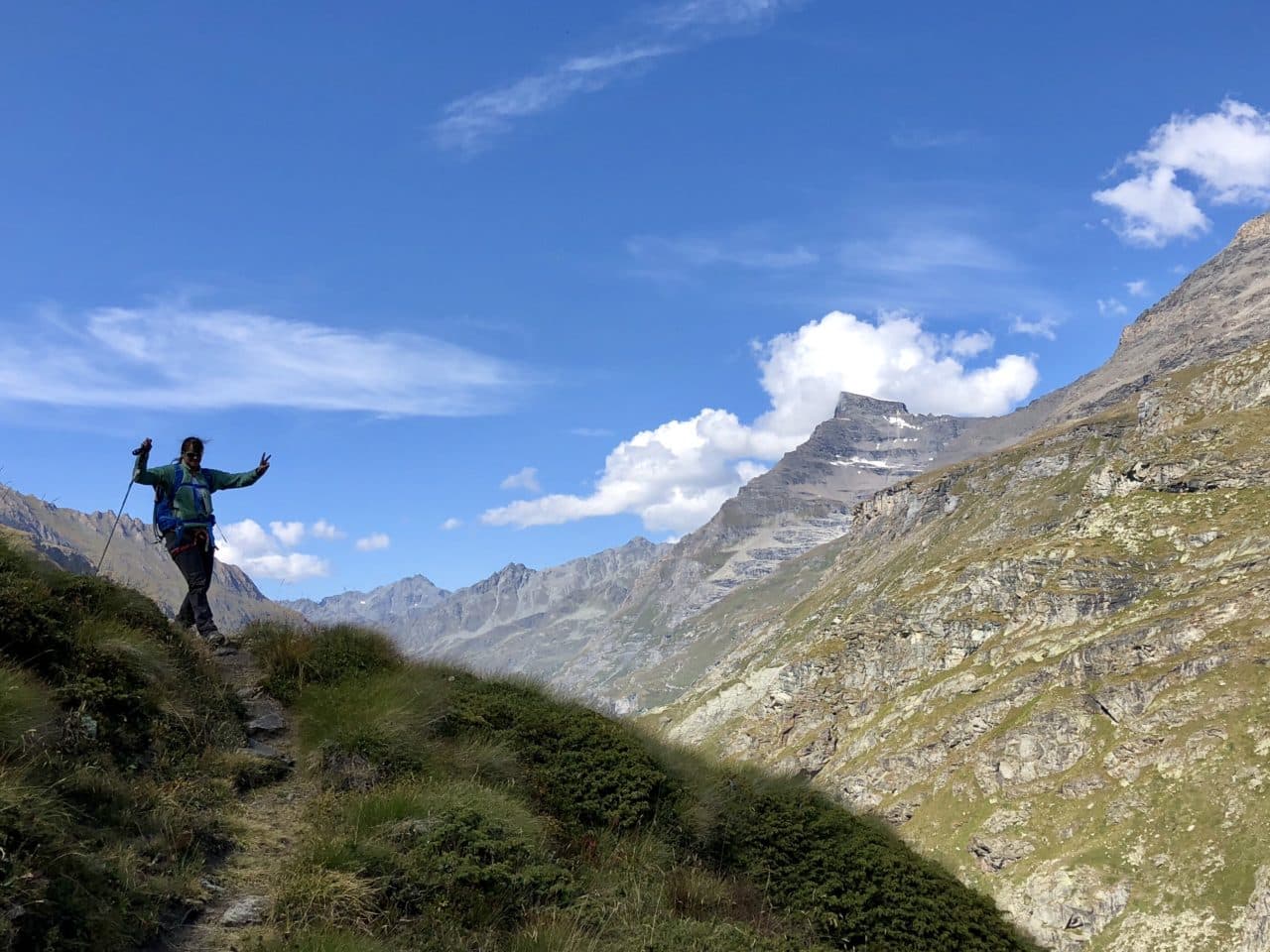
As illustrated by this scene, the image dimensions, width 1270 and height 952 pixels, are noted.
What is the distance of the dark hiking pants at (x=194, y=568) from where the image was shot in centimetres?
1370

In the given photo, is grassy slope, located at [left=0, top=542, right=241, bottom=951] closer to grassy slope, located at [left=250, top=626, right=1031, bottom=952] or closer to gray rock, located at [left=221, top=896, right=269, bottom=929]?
gray rock, located at [left=221, top=896, right=269, bottom=929]

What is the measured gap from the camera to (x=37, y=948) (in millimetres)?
5055

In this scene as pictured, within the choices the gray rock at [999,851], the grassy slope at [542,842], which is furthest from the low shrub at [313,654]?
the gray rock at [999,851]

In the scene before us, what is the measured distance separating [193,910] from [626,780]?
538cm

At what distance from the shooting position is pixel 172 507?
13836mm

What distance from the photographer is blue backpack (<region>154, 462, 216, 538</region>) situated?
13664 mm

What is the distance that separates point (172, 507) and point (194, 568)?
3.80ft

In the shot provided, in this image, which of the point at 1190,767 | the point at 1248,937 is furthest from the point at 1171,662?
the point at 1248,937

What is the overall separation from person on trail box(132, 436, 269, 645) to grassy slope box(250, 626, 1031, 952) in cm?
130

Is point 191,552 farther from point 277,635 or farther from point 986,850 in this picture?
point 986,850

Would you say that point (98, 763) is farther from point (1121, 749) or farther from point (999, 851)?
point (1121, 749)

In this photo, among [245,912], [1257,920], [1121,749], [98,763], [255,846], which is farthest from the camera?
[1121,749]

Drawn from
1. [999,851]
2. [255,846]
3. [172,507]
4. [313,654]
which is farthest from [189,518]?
[999,851]

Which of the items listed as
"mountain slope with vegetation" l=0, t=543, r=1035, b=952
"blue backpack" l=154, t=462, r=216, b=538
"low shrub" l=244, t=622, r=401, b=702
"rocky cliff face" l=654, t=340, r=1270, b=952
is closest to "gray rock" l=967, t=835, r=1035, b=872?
"rocky cliff face" l=654, t=340, r=1270, b=952
